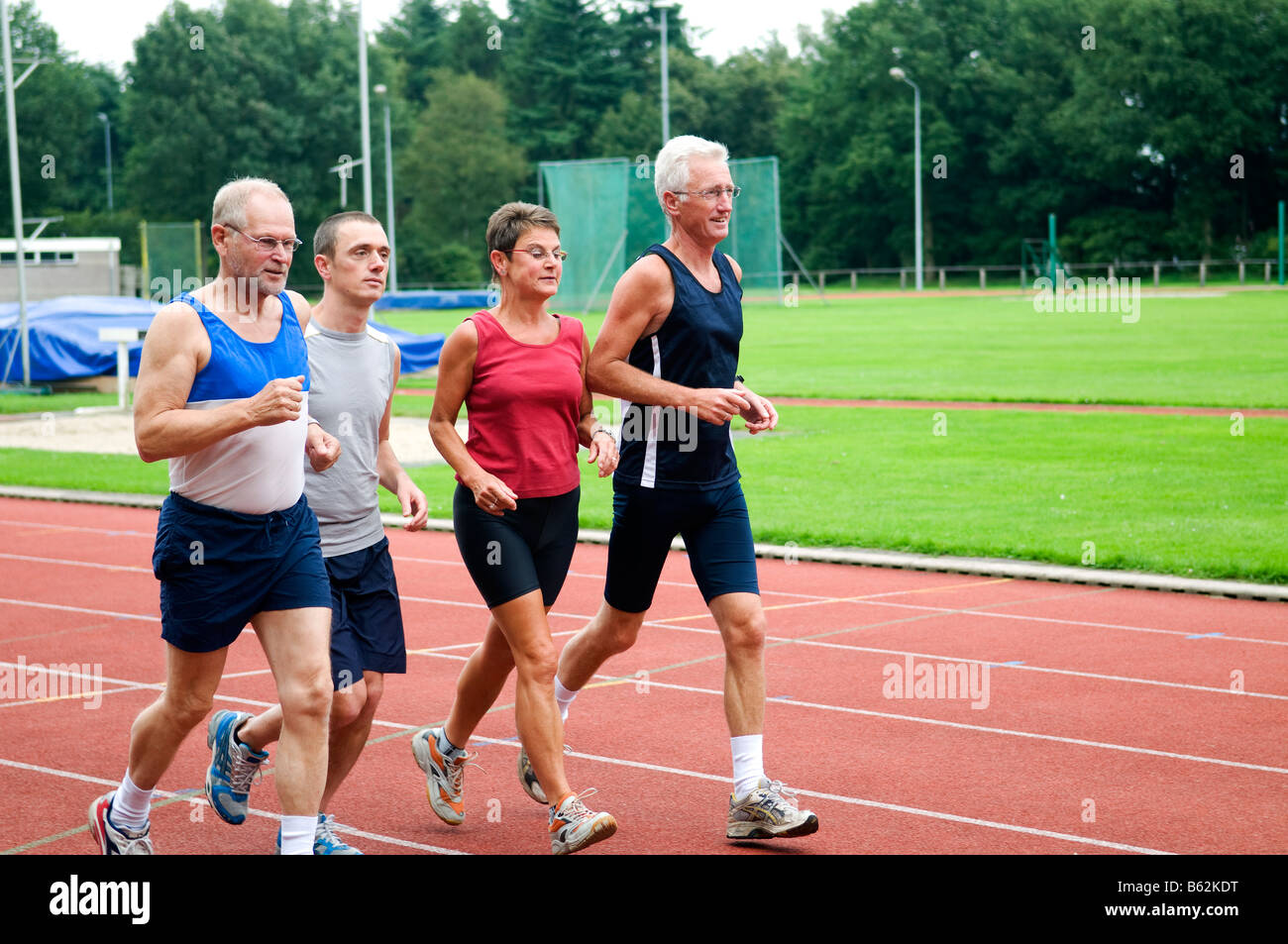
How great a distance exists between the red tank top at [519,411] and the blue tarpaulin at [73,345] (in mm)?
22004

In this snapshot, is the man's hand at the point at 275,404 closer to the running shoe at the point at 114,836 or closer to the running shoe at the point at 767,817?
the running shoe at the point at 114,836

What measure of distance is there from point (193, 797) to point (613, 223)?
47620mm

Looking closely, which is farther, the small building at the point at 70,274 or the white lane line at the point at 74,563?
the small building at the point at 70,274

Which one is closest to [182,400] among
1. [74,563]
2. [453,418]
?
[453,418]

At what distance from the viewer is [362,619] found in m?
5.14

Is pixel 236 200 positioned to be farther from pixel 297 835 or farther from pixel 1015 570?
pixel 1015 570

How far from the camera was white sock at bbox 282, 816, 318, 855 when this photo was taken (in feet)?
14.7

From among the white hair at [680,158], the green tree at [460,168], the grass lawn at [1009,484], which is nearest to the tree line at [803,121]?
the green tree at [460,168]

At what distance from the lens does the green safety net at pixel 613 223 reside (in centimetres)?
5191

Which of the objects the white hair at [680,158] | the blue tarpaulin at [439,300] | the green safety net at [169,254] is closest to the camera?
the white hair at [680,158]

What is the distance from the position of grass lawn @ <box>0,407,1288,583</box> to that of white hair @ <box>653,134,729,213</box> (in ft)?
19.4

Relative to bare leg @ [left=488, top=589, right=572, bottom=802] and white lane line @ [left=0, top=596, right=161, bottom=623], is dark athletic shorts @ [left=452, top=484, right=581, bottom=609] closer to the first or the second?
bare leg @ [left=488, top=589, right=572, bottom=802]

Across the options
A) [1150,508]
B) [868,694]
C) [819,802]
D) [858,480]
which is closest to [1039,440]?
[858,480]

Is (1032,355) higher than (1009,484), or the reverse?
(1032,355)
